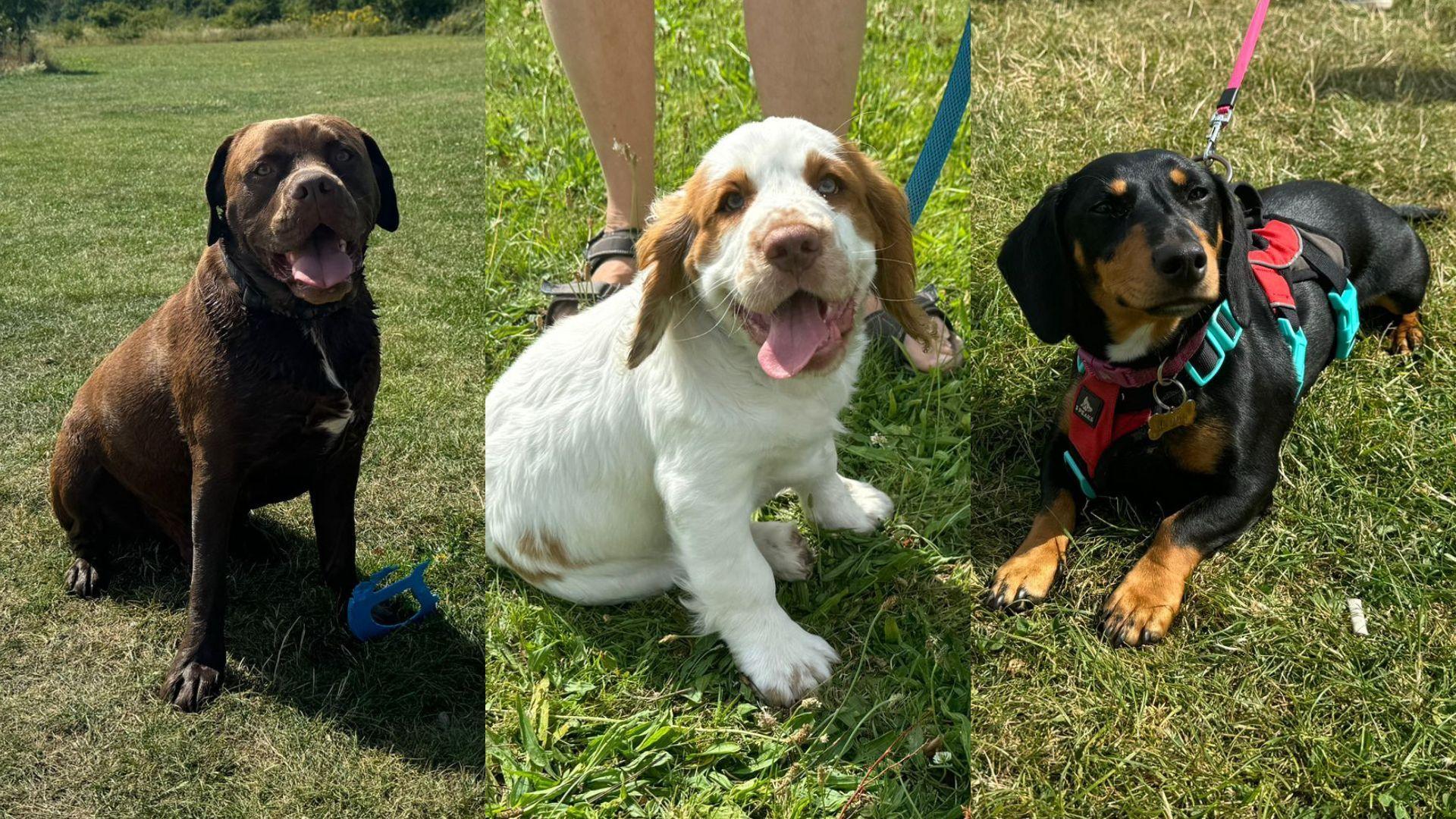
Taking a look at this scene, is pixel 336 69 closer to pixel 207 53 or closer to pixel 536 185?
pixel 207 53

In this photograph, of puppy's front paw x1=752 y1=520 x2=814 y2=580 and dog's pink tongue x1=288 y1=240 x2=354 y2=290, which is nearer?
dog's pink tongue x1=288 y1=240 x2=354 y2=290

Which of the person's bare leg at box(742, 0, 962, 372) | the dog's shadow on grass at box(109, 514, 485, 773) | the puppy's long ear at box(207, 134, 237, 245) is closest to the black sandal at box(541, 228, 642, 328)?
the person's bare leg at box(742, 0, 962, 372)

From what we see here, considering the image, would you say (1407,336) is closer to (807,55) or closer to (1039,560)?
(1039,560)

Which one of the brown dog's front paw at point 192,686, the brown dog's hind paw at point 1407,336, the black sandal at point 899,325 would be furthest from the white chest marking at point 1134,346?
the brown dog's front paw at point 192,686

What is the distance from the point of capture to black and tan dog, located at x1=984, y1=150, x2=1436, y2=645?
2832 mm

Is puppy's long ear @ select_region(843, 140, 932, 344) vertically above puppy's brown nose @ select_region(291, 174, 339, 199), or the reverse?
puppy's brown nose @ select_region(291, 174, 339, 199)

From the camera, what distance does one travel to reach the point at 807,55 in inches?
124

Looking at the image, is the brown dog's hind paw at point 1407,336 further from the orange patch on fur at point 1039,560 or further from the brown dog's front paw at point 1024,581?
the brown dog's front paw at point 1024,581

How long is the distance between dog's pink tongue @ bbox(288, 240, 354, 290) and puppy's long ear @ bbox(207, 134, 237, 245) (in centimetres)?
13

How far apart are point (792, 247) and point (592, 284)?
1919mm

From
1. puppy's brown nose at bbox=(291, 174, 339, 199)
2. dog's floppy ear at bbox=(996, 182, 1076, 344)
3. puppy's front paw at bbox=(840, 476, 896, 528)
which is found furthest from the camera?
puppy's front paw at bbox=(840, 476, 896, 528)

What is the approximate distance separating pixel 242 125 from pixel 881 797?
1.76 metres

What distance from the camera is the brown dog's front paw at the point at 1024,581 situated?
292 centimetres

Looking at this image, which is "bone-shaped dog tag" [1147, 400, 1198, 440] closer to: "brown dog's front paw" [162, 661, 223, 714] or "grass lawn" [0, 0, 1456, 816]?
"grass lawn" [0, 0, 1456, 816]
